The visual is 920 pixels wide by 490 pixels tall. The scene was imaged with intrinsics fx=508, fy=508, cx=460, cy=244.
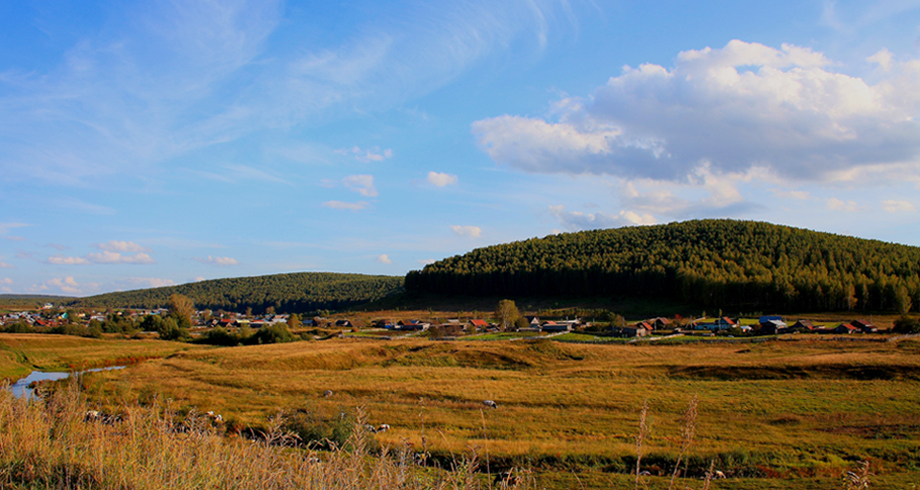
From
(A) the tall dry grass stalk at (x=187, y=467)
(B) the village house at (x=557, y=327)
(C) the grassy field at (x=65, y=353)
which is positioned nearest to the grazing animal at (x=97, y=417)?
(A) the tall dry grass stalk at (x=187, y=467)

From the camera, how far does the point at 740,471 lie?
1464 cm

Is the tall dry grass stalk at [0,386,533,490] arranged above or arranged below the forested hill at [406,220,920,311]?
below

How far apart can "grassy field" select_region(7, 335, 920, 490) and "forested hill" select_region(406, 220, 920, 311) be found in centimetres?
4714

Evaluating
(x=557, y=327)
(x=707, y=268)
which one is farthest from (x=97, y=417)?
(x=707, y=268)

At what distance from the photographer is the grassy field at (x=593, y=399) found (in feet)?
50.1

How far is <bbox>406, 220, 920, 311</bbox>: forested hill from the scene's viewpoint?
92.4 meters

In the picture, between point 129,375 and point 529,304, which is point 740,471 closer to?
point 129,375

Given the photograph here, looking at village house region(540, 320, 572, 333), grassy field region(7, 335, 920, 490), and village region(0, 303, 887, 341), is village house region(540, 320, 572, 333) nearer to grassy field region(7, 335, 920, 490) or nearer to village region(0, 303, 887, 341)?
village region(0, 303, 887, 341)

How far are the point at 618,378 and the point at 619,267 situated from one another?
3691 inches

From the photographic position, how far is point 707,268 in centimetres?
11319

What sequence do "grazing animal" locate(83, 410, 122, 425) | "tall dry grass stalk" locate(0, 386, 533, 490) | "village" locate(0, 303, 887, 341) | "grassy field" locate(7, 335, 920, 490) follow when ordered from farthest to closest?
"village" locate(0, 303, 887, 341) → "grassy field" locate(7, 335, 920, 490) → "grazing animal" locate(83, 410, 122, 425) → "tall dry grass stalk" locate(0, 386, 533, 490)

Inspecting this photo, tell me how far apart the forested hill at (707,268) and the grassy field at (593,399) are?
47144mm

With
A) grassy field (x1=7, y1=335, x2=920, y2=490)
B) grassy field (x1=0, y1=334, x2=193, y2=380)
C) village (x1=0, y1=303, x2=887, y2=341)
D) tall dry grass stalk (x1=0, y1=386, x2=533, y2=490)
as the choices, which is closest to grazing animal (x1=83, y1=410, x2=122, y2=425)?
tall dry grass stalk (x1=0, y1=386, x2=533, y2=490)

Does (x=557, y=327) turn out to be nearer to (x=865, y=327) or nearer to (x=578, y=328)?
(x=578, y=328)
